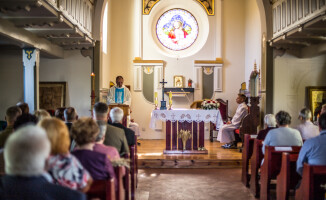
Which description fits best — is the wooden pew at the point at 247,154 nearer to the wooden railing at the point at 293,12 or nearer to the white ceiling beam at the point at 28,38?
the wooden railing at the point at 293,12

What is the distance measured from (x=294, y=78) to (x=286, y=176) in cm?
574

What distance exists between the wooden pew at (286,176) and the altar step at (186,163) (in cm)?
308

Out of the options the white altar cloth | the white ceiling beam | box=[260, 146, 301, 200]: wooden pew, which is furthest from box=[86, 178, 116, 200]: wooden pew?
the white altar cloth

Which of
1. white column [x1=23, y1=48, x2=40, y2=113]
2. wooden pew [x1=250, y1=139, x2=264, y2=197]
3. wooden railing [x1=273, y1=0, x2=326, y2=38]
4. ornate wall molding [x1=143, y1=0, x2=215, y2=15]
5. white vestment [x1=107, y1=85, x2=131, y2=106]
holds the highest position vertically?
ornate wall molding [x1=143, y1=0, x2=215, y2=15]

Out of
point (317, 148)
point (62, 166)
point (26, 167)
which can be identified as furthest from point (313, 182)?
point (26, 167)

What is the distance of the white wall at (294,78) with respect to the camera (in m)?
9.15

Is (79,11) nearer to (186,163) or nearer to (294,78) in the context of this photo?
(186,163)

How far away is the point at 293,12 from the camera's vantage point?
756cm

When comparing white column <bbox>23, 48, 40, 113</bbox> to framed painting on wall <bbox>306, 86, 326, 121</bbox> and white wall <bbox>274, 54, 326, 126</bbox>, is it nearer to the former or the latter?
white wall <bbox>274, 54, 326, 126</bbox>

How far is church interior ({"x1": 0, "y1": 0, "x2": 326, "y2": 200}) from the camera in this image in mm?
6117

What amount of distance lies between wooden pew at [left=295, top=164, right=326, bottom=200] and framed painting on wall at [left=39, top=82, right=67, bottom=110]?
24.0ft

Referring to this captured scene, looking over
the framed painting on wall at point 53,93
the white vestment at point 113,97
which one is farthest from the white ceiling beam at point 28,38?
the white vestment at point 113,97

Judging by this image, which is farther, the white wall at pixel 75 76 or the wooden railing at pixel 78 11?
the white wall at pixel 75 76

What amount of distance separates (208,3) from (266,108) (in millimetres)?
4427
